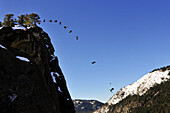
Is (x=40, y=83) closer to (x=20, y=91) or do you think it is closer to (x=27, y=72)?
(x=27, y=72)

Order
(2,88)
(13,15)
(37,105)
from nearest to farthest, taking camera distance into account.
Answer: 1. (2,88)
2. (37,105)
3. (13,15)

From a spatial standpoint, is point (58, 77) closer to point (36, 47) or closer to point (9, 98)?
point (36, 47)

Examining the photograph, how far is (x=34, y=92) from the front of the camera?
17.0 meters

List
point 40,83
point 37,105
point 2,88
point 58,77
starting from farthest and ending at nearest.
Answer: point 58,77
point 40,83
point 37,105
point 2,88

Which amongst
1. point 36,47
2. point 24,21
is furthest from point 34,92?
point 24,21

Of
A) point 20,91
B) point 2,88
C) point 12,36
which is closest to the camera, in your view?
point 2,88

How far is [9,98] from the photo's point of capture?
13789 millimetres

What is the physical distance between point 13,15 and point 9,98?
5262cm

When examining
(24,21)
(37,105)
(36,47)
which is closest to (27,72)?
(37,105)

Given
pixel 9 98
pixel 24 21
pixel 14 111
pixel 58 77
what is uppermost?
pixel 24 21

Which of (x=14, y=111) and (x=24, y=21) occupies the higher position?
(x=24, y=21)

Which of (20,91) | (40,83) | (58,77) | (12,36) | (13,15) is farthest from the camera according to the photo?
(13,15)

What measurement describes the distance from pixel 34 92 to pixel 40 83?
191 centimetres

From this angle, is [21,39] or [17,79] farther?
[21,39]
